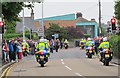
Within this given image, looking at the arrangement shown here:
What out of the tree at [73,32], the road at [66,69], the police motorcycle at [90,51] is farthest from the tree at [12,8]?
the tree at [73,32]

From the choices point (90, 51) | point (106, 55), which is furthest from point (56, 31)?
point (106, 55)

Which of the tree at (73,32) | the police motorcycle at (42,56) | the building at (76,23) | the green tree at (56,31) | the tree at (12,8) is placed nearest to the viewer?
the police motorcycle at (42,56)

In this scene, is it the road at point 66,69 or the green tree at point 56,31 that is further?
the green tree at point 56,31

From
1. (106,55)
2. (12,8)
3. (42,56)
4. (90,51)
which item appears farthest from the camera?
(90,51)

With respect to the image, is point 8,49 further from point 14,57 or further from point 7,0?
point 7,0

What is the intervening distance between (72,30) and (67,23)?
60.0 feet

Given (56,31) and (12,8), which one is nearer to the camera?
(12,8)

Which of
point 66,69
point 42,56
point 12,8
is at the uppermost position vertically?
point 12,8

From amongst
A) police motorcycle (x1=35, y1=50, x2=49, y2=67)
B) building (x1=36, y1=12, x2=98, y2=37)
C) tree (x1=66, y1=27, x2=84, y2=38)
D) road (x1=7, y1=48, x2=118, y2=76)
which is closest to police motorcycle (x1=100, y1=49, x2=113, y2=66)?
road (x1=7, y1=48, x2=118, y2=76)

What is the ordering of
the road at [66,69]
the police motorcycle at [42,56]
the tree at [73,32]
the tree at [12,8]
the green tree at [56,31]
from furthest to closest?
the tree at [73,32]
the green tree at [56,31]
the tree at [12,8]
the police motorcycle at [42,56]
the road at [66,69]

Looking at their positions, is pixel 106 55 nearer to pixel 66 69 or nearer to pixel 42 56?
pixel 66 69

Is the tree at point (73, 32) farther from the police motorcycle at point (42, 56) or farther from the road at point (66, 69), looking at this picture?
the police motorcycle at point (42, 56)

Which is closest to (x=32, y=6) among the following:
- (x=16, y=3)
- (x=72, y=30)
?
(x=16, y=3)

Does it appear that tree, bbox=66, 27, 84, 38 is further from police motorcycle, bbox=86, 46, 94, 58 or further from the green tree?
police motorcycle, bbox=86, 46, 94, 58
